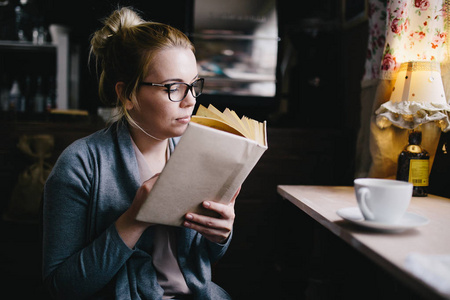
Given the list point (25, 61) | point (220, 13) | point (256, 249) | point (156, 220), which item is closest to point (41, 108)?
point (25, 61)

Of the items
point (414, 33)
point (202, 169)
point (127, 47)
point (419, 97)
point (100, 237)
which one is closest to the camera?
point (202, 169)

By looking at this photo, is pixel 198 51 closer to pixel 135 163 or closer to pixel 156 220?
pixel 135 163

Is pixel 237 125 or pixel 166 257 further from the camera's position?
pixel 166 257

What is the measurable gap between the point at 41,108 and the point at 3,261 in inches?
39.2

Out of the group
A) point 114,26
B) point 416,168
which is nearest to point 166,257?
point 114,26

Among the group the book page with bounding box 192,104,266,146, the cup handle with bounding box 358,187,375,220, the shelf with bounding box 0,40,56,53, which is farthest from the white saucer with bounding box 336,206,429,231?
the shelf with bounding box 0,40,56,53

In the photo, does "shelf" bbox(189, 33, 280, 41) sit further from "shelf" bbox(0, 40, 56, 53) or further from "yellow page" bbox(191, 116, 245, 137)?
"yellow page" bbox(191, 116, 245, 137)

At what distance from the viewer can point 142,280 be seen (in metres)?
0.90

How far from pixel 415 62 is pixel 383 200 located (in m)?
0.67

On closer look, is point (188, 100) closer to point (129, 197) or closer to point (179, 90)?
point (179, 90)

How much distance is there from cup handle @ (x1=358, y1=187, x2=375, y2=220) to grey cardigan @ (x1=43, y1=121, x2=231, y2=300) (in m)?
0.37

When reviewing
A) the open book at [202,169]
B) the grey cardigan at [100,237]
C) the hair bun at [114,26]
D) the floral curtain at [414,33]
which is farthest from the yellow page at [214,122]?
the floral curtain at [414,33]

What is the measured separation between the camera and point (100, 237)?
2.74ft

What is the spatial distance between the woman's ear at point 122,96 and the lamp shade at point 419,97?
32.2 inches
